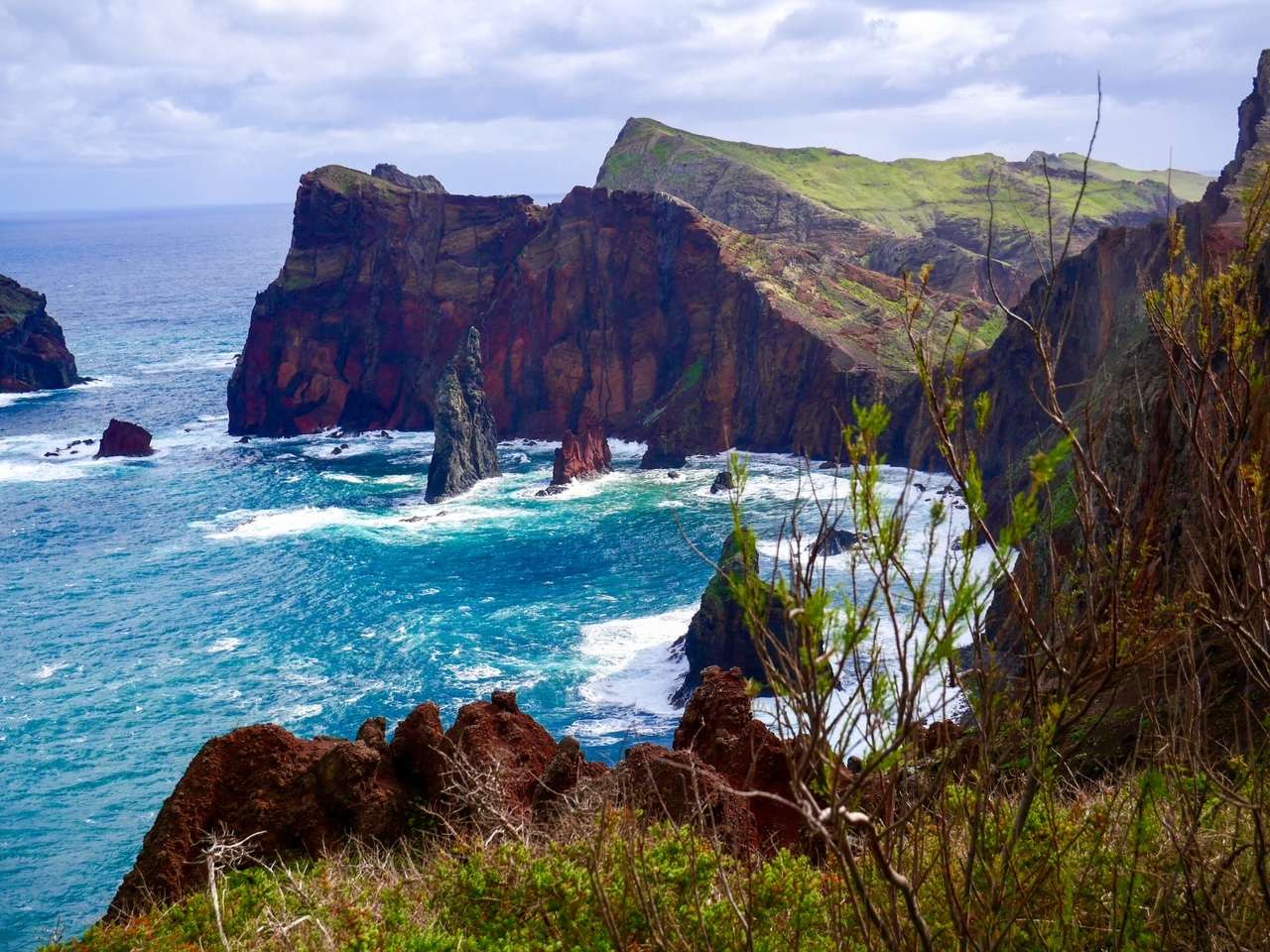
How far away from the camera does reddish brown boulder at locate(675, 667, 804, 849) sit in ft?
67.0

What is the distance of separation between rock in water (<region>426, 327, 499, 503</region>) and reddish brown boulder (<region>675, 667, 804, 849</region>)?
56781 mm

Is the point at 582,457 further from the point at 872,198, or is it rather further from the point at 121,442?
the point at 872,198

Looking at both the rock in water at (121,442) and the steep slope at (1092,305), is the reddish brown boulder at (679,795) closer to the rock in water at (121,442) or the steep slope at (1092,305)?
the steep slope at (1092,305)

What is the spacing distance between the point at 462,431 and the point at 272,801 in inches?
2427

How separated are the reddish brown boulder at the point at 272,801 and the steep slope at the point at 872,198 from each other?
336ft

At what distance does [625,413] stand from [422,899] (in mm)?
82967

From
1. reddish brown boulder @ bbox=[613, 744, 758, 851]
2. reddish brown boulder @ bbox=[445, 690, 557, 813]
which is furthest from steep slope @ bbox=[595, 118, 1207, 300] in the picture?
reddish brown boulder @ bbox=[613, 744, 758, 851]

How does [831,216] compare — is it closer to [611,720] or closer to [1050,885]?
[611,720]

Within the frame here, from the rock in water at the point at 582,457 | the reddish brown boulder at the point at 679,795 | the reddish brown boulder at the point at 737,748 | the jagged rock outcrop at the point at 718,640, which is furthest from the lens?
the rock in water at the point at 582,457

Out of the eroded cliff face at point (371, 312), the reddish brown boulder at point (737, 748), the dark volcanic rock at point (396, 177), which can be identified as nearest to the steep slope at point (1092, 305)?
the reddish brown boulder at point (737, 748)

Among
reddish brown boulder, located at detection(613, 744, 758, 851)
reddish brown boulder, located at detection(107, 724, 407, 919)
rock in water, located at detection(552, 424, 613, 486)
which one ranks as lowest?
rock in water, located at detection(552, 424, 613, 486)

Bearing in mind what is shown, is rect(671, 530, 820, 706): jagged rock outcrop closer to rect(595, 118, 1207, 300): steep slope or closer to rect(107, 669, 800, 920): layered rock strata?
rect(107, 669, 800, 920): layered rock strata

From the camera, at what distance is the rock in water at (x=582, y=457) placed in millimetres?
81312

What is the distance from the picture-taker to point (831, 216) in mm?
140250
